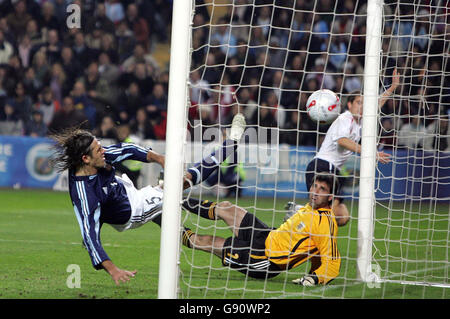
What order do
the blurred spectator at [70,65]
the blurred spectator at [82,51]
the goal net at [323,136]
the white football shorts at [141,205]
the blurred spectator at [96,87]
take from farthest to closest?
the blurred spectator at [82,51] < the blurred spectator at [70,65] < the blurred spectator at [96,87] < the white football shorts at [141,205] < the goal net at [323,136]

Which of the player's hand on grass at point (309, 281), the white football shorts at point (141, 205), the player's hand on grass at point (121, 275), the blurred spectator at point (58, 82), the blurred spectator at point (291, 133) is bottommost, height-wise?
the player's hand on grass at point (309, 281)

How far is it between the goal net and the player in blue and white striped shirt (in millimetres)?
221

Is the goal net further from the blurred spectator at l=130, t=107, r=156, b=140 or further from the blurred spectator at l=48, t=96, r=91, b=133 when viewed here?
the blurred spectator at l=48, t=96, r=91, b=133

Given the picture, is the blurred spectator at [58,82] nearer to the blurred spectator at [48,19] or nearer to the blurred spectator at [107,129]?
the blurred spectator at [48,19]

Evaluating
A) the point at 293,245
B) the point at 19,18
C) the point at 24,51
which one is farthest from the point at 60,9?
the point at 293,245

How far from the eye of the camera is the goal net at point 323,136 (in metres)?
5.51

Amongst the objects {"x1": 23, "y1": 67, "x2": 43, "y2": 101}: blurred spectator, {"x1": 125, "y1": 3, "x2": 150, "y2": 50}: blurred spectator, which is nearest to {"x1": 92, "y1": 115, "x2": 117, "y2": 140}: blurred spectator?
{"x1": 23, "y1": 67, "x2": 43, "y2": 101}: blurred spectator

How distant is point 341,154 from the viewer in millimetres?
7078

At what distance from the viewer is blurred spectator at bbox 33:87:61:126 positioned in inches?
536

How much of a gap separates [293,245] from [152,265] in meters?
1.56

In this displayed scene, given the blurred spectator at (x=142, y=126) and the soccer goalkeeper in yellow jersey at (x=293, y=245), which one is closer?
the soccer goalkeeper in yellow jersey at (x=293, y=245)

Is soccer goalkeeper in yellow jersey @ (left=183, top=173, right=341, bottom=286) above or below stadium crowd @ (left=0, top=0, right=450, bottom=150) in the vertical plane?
below

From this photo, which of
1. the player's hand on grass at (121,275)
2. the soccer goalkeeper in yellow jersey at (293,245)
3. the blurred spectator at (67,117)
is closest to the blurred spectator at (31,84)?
the blurred spectator at (67,117)

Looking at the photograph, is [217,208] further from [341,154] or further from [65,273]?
[341,154]
